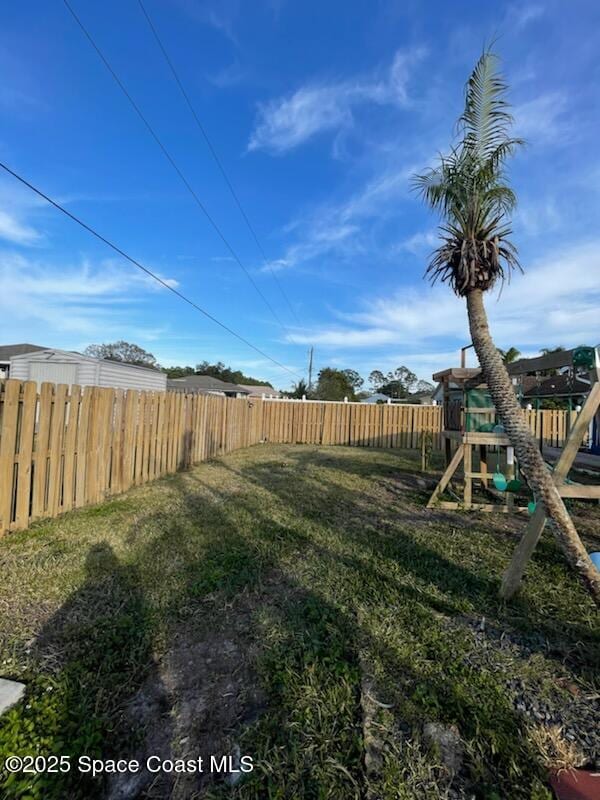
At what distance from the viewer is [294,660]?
2.00 m

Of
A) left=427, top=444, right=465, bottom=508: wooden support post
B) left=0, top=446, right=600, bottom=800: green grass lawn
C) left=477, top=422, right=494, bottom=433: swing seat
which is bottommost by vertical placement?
left=0, top=446, right=600, bottom=800: green grass lawn

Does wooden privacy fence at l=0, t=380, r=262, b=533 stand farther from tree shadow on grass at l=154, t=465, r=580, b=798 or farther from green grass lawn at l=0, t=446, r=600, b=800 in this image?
tree shadow on grass at l=154, t=465, r=580, b=798

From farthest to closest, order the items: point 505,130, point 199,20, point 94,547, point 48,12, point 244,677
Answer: point 199,20 → point 48,12 → point 94,547 → point 505,130 → point 244,677

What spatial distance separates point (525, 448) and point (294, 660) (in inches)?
72.3

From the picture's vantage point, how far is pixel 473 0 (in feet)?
16.4

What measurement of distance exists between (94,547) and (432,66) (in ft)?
27.9

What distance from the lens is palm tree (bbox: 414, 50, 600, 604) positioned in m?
2.50

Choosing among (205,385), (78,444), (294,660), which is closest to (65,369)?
(78,444)

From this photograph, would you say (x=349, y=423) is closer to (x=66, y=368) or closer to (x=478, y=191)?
(x=66, y=368)

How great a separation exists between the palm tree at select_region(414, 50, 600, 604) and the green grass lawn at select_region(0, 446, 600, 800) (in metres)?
1.34

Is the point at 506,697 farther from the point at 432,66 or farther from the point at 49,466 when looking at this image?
the point at 432,66

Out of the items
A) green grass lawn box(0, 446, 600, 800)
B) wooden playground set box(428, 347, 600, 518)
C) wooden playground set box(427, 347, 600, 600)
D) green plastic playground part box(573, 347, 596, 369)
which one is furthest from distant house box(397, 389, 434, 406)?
green grass lawn box(0, 446, 600, 800)

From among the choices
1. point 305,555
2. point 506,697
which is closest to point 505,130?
point 506,697

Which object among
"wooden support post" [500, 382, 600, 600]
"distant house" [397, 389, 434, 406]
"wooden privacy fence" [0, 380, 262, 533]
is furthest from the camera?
"distant house" [397, 389, 434, 406]
